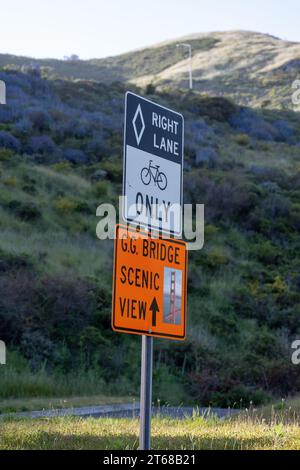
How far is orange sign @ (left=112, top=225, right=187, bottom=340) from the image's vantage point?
579cm

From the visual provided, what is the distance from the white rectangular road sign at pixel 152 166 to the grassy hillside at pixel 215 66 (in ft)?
198

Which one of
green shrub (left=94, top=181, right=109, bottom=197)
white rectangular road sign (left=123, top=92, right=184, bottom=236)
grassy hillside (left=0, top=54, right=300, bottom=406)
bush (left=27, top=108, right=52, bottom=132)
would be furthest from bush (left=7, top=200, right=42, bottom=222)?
white rectangular road sign (left=123, top=92, right=184, bottom=236)

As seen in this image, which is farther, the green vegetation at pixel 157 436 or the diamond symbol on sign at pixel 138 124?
the green vegetation at pixel 157 436

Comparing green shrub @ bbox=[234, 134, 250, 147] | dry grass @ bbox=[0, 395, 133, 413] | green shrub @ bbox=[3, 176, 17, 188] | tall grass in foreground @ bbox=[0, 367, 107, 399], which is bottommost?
dry grass @ bbox=[0, 395, 133, 413]

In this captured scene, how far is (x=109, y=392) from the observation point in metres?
19.2

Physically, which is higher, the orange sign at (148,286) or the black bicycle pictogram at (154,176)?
the black bicycle pictogram at (154,176)

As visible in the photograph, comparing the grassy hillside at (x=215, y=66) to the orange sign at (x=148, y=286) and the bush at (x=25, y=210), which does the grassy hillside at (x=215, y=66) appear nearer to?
the bush at (x=25, y=210)

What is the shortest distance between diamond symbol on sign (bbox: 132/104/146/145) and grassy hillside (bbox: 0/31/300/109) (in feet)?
199

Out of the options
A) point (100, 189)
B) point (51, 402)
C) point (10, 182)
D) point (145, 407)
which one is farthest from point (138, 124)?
point (100, 189)

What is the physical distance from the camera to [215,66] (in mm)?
90750

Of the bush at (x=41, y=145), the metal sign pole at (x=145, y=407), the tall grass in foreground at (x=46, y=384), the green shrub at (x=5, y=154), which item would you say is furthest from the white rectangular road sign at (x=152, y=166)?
the bush at (x=41, y=145)

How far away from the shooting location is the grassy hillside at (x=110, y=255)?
65.9ft

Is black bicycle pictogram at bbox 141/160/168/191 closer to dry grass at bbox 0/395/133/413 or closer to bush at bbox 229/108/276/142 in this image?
dry grass at bbox 0/395/133/413
